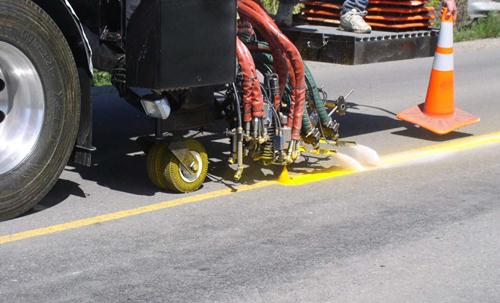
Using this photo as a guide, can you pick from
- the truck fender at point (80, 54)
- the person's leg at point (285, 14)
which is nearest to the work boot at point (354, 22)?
the person's leg at point (285, 14)

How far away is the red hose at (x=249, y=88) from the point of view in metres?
6.36

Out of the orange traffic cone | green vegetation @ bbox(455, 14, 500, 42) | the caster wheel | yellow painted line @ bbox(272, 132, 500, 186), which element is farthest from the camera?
green vegetation @ bbox(455, 14, 500, 42)

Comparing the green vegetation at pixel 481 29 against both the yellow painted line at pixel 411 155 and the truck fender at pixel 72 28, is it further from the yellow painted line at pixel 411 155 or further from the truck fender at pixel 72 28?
the truck fender at pixel 72 28

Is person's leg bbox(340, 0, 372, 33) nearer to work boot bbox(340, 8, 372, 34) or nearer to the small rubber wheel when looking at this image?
work boot bbox(340, 8, 372, 34)

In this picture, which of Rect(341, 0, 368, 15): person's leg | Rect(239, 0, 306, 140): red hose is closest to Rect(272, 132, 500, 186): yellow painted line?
Rect(239, 0, 306, 140): red hose

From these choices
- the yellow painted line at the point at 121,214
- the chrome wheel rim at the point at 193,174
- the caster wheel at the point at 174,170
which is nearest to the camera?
the yellow painted line at the point at 121,214

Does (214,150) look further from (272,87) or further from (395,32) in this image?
(395,32)

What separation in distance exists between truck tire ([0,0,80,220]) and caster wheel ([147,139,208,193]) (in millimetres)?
687

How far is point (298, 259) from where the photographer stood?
17.1ft

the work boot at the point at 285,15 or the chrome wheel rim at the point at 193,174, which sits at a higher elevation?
the work boot at the point at 285,15

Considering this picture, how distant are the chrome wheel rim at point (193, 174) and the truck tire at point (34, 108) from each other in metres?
0.86

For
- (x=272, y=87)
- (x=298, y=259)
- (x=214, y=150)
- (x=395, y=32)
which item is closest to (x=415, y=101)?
(x=395, y=32)

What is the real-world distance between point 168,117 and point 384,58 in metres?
2.20

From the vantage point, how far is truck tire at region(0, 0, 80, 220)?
5.52m
